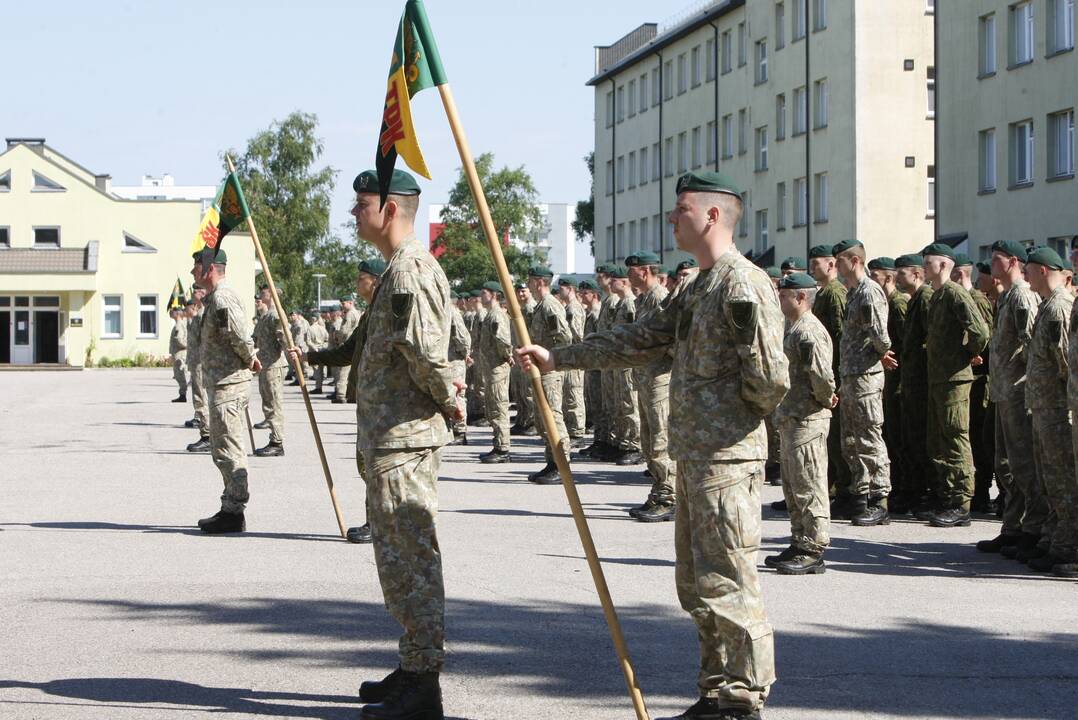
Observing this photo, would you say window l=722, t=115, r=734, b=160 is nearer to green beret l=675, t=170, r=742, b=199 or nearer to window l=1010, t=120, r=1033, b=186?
window l=1010, t=120, r=1033, b=186

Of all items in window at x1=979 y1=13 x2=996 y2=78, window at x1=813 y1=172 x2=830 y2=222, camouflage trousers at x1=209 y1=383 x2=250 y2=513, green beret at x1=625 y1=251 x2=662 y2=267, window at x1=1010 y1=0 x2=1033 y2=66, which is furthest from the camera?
window at x1=813 y1=172 x2=830 y2=222

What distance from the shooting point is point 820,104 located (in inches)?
2031

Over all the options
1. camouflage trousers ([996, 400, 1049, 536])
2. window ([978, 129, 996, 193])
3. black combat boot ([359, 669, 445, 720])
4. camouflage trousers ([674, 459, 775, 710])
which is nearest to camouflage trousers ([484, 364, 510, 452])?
camouflage trousers ([996, 400, 1049, 536])

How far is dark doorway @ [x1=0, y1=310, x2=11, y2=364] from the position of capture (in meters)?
67.6

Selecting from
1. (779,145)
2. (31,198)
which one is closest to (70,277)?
(31,198)

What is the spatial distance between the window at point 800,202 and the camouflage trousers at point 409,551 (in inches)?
1865

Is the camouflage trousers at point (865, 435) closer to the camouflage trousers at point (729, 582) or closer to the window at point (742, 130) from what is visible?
the camouflage trousers at point (729, 582)

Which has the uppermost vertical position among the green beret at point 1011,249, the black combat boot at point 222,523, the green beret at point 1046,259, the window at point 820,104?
the window at point 820,104

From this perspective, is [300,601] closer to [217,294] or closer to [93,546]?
[93,546]

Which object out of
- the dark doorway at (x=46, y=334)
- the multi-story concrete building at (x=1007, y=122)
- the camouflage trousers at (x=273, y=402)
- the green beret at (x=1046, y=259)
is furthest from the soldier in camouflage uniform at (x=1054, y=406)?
the dark doorway at (x=46, y=334)

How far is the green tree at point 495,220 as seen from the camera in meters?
93.1

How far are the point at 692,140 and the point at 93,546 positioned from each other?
189 ft

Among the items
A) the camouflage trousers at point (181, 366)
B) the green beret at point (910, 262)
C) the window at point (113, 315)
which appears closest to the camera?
the green beret at point (910, 262)

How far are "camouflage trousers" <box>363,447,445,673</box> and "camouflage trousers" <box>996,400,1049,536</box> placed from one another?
5.37m
